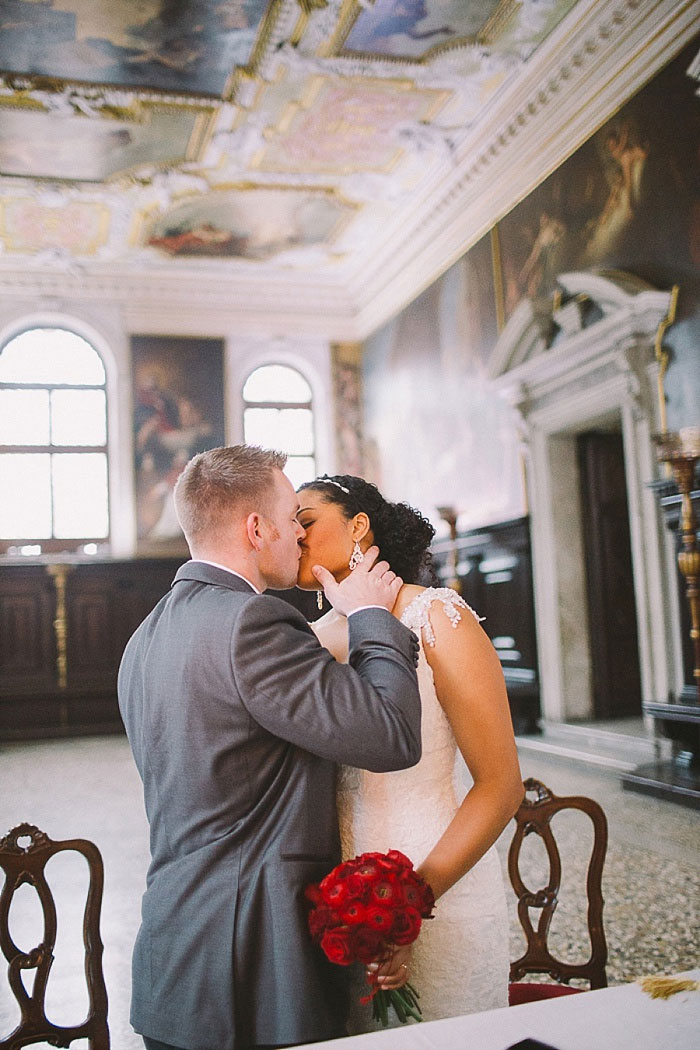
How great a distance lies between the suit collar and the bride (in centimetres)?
44

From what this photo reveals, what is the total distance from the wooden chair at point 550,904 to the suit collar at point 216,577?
1.07 metres

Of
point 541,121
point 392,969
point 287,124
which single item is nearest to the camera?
point 392,969

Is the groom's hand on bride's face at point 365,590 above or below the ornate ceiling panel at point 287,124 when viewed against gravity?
below

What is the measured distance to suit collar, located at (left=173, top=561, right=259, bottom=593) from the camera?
2027mm

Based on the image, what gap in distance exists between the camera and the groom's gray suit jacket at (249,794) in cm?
181

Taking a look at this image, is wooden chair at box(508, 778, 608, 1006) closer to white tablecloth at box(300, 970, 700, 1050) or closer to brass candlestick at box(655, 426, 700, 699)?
white tablecloth at box(300, 970, 700, 1050)

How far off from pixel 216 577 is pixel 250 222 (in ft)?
41.6

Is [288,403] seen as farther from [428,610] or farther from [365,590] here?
[365,590]

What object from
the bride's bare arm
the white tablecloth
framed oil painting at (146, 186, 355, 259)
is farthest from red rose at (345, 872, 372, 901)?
framed oil painting at (146, 186, 355, 259)

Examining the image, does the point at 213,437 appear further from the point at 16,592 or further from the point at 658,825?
the point at 658,825

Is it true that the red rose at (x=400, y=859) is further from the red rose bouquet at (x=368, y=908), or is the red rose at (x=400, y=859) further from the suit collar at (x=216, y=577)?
the suit collar at (x=216, y=577)

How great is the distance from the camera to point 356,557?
2.52 m

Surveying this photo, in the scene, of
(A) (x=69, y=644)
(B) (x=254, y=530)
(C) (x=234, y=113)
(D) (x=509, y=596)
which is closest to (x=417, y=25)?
(C) (x=234, y=113)

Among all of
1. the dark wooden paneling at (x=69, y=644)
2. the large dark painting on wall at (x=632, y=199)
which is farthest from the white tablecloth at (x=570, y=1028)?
the dark wooden paneling at (x=69, y=644)
